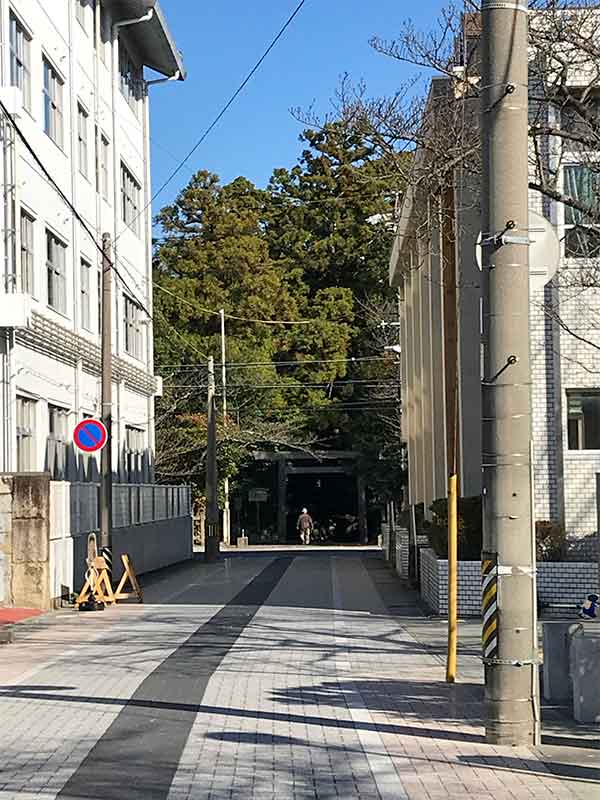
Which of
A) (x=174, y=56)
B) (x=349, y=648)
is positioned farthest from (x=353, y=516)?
(x=349, y=648)

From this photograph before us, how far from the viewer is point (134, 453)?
40.4m

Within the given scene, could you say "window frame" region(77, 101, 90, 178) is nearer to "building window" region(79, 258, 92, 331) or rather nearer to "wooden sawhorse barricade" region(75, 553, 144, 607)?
"building window" region(79, 258, 92, 331)

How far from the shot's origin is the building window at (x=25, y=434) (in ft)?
88.4

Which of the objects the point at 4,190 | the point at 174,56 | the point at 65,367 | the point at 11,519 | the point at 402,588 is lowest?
the point at 402,588

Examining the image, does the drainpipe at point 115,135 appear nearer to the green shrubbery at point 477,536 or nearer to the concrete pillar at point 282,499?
the green shrubbery at point 477,536

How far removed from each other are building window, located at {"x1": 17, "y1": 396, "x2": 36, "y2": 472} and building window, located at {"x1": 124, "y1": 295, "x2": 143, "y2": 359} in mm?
11748

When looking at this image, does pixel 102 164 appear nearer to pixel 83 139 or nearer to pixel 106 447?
pixel 83 139

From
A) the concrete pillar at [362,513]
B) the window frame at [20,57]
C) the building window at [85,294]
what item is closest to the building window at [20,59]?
the window frame at [20,57]

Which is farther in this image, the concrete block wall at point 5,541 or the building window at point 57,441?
the building window at point 57,441

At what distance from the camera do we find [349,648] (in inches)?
Answer: 635

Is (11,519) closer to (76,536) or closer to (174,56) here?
(76,536)

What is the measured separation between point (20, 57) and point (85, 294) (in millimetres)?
7463

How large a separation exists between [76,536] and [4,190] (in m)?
6.99

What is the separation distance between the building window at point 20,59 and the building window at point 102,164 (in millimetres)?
6919
